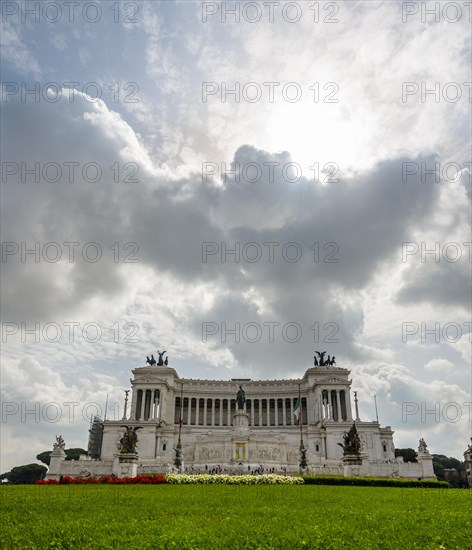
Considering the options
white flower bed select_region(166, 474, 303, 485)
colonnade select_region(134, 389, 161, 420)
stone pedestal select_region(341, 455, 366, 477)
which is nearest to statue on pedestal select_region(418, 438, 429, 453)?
stone pedestal select_region(341, 455, 366, 477)

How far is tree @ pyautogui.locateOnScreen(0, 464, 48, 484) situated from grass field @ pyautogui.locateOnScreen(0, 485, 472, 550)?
4483 inches

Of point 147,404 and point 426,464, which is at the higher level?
point 147,404

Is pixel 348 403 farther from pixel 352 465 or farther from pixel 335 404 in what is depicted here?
pixel 352 465

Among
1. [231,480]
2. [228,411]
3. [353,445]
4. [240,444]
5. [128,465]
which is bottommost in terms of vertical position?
[231,480]

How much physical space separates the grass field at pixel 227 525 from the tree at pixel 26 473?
374ft

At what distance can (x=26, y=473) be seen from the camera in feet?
390

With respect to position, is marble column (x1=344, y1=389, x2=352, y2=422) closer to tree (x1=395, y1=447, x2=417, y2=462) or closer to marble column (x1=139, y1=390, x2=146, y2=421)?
tree (x1=395, y1=447, x2=417, y2=462)

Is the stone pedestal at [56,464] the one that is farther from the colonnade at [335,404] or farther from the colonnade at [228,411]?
the colonnade at [335,404]

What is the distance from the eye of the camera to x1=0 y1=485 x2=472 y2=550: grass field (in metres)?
10.7

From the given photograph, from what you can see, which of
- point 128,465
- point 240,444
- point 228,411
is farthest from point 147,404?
point 128,465

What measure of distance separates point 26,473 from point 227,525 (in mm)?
126126

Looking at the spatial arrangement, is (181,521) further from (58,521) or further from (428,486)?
(428,486)

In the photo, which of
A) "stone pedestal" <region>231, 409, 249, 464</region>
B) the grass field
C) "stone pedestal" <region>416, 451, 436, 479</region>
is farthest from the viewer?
"stone pedestal" <region>231, 409, 249, 464</region>

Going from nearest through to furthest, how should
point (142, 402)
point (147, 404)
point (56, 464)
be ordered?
point (56, 464)
point (142, 402)
point (147, 404)
